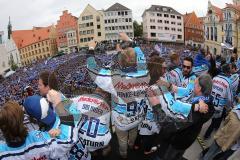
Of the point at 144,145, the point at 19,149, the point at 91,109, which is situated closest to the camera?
the point at 19,149

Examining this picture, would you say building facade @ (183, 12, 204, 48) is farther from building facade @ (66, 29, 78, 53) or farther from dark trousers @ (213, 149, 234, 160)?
dark trousers @ (213, 149, 234, 160)

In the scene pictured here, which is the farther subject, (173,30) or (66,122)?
(173,30)

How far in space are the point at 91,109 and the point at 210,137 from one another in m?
2.81

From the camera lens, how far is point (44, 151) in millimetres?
3711

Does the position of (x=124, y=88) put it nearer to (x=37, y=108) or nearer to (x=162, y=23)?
(x=37, y=108)

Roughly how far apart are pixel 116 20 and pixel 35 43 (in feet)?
104

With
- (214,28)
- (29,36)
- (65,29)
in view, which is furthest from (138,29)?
(29,36)

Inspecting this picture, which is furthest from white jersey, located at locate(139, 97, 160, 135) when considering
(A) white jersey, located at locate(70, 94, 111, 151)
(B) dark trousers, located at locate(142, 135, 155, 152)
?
(A) white jersey, located at locate(70, 94, 111, 151)

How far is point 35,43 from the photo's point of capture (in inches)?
4719

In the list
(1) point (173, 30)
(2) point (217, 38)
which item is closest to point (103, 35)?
(1) point (173, 30)

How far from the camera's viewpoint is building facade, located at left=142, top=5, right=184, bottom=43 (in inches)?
4090

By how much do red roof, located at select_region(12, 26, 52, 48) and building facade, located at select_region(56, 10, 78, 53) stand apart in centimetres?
543

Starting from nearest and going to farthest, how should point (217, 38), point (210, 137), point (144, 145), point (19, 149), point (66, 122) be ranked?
1. point (19, 149)
2. point (66, 122)
3. point (144, 145)
4. point (210, 137)
5. point (217, 38)

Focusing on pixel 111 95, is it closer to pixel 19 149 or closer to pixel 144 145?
pixel 144 145
